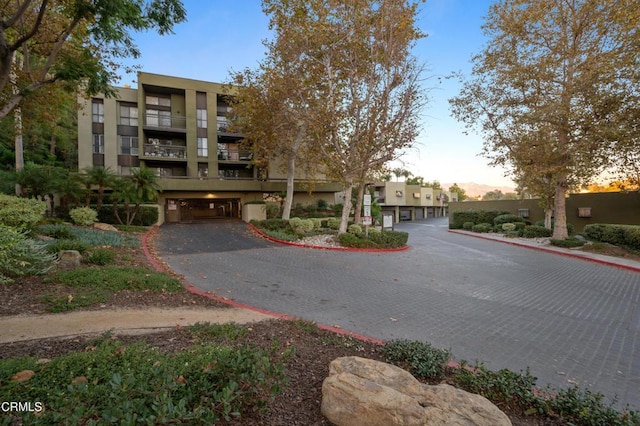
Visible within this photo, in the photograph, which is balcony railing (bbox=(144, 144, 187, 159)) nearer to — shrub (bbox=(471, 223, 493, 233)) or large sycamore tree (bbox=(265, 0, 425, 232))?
large sycamore tree (bbox=(265, 0, 425, 232))

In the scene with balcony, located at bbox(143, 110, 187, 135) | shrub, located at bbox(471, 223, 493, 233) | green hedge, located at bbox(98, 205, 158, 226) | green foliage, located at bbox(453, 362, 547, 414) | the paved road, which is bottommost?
the paved road

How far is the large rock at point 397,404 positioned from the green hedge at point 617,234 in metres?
16.8

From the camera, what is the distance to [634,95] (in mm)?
12898

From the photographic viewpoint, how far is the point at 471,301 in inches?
258

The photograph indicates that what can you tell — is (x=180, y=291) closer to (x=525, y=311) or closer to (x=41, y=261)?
(x=41, y=261)

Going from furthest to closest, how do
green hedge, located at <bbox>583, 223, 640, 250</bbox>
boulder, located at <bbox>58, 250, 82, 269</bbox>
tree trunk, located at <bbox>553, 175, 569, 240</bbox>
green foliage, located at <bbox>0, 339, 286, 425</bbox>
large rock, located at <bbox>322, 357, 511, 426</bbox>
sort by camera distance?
tree trunk, located at <bbox>553, 175, 569, 240</bbox> < green hedge, located at <bbox>583, 223, 640, 250</bbox> < boulder, located at <bbox>58, 250, 82, 269</bbox> < large rock, located at <bbox>322, 357, 511, 426</bbox> < green foliage, located at <bbox>0, 339, 286, 425</bbox>

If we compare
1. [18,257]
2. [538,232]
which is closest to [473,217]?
[538,232]

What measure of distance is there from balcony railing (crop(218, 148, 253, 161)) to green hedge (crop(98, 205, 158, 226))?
30.0ft

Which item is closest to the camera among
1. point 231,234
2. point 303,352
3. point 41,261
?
point 303,352

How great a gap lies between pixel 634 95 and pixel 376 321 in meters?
16.7

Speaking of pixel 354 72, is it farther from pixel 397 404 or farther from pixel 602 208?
pixel 602 208

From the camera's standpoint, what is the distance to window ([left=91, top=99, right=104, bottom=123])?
2475 cm

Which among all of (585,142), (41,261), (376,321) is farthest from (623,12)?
(41,261)

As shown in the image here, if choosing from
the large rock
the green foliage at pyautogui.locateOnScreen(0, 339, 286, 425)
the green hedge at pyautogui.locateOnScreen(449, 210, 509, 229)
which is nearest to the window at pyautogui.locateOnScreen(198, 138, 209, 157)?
the green hedge at pyautogui.locateOnScreen(449, 210, 509, 229)
